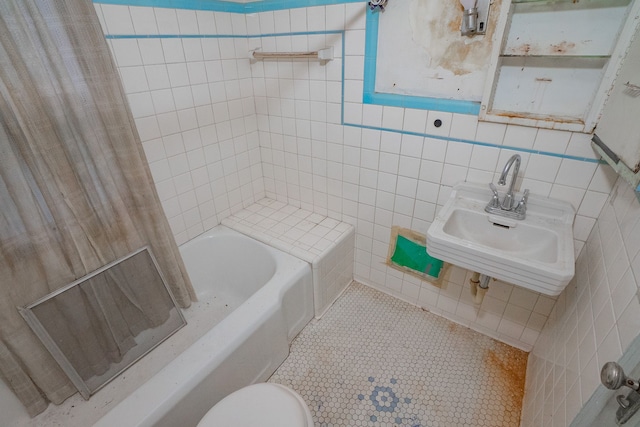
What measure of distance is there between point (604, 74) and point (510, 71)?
0.29 m

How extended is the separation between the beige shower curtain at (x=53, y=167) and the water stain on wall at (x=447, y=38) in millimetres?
1228

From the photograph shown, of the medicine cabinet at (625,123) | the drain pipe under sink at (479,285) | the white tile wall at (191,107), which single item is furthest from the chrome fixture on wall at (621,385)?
the white tile wall at (191,107)

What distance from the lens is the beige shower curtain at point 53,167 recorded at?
91 centimetres

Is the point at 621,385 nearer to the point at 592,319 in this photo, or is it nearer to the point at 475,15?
the point at 592,319

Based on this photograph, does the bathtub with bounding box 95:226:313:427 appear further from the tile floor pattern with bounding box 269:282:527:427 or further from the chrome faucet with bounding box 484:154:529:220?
the chrome faucet with bounding box 484:154:529:220

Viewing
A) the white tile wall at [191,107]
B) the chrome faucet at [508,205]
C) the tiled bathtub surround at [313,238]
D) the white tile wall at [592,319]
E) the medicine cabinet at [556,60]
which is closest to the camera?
the white tile wall at [592,319]

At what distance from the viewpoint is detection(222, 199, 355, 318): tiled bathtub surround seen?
1748mm

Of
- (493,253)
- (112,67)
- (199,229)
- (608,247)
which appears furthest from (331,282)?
(112,67)

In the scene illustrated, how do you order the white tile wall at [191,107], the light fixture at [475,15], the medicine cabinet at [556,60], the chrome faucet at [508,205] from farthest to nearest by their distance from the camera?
the white tile wall at [191,107], the chrome faucet at [508,205], the light fixture at [475,15], the medicine cabinet at [556,60]

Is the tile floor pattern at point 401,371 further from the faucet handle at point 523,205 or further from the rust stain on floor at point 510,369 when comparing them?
the faucet handle at point 523,205

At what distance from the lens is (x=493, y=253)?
108 centimetres

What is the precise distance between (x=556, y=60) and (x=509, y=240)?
0.72m

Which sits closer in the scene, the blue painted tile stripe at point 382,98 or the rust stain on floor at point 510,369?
the blue painted tile stripe at point 382,98

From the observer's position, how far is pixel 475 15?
1.15 metres
